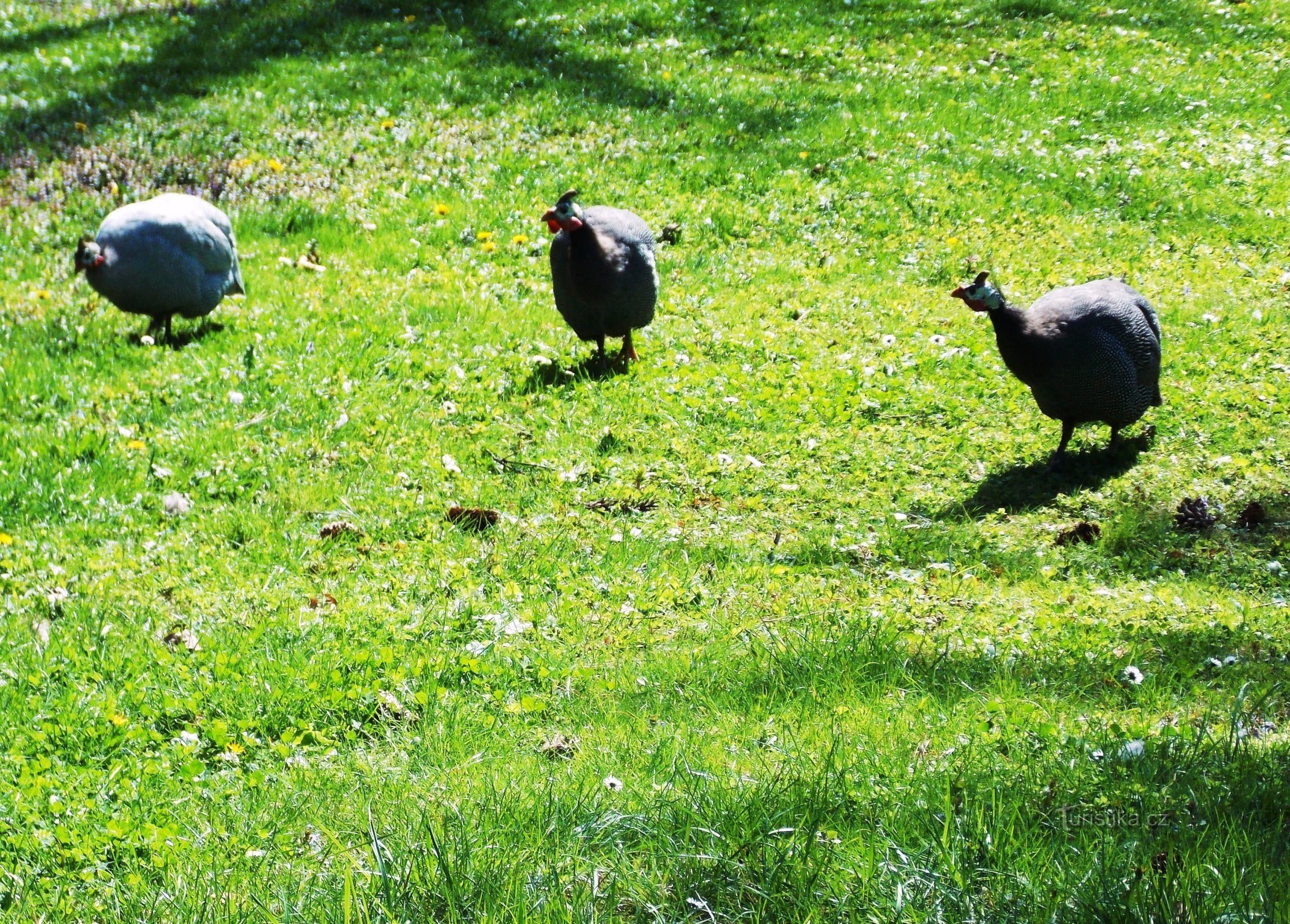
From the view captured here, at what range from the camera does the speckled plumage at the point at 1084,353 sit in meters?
7.21

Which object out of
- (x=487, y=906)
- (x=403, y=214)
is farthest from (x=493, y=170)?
(x=487, y=906)

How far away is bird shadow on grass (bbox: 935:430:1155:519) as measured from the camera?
719 cm

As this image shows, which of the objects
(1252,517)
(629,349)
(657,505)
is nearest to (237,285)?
(629,349)

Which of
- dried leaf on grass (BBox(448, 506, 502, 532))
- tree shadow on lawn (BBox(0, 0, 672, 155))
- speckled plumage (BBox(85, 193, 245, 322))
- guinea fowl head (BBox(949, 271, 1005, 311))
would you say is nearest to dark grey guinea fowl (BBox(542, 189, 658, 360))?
dried leaf on grass (BBox(448, 506, 502, 532))

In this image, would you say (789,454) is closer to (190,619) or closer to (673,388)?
(673,388)

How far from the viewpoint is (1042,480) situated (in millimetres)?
7488

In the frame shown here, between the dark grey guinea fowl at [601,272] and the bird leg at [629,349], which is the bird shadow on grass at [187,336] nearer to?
the dark grey guinea fowl at [601,272]

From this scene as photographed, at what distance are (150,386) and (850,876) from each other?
24.2 feet

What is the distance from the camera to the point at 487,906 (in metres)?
2.90

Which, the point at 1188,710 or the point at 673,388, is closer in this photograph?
the point at 1188,710

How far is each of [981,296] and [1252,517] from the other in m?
1.95

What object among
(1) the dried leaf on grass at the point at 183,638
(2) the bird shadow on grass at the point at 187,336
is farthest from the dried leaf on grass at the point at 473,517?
(2) the bird shadow on grass at the point at 187,336

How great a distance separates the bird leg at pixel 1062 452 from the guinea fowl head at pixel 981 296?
0.90 meters

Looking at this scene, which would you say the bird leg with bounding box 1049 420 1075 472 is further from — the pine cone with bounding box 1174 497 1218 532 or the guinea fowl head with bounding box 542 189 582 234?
the guinea fowl head with bounding box 542 189 582 234
